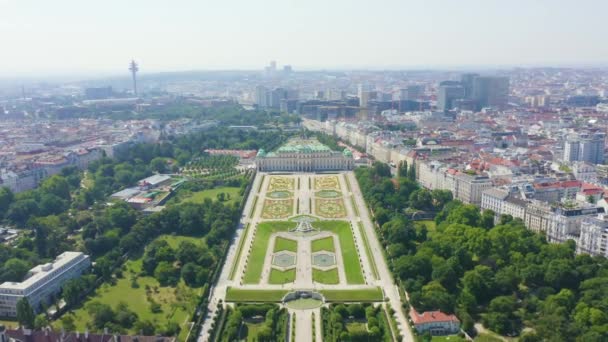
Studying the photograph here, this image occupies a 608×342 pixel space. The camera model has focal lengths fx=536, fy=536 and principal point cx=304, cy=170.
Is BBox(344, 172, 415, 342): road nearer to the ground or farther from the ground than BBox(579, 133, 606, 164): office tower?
nearer to the ground

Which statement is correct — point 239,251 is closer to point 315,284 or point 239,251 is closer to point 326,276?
point 326,276

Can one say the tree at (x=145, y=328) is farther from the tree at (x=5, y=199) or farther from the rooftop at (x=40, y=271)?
the tree at (x=5, y=199)

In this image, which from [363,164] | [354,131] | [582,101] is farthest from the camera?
[582,101]

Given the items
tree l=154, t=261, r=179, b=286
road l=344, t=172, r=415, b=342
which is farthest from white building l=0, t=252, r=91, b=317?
road l=344, t=172, r=415, b=342

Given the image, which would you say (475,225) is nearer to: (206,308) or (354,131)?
(206,308)

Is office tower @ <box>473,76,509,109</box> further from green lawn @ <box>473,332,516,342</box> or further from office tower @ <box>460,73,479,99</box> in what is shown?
green lawn @ <box>473,332,516,342</box>

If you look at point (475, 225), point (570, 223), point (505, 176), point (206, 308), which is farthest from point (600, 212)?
point (206, 308)
